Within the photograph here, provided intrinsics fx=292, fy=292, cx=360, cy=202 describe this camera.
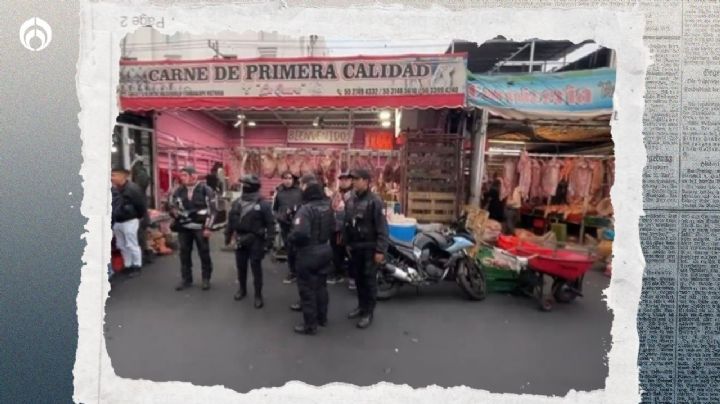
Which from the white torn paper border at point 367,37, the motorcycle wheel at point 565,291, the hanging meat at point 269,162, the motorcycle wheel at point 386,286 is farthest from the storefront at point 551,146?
the hanging meat at point 269,162

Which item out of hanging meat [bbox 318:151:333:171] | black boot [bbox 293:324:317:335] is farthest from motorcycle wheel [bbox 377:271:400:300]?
hanging meat [bbox 318:151:333:171]

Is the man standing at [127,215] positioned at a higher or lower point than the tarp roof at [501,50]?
lower

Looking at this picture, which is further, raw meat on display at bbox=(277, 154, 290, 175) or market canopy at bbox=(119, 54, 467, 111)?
raw meat on display at bbox=(277, 154, 290, 175)

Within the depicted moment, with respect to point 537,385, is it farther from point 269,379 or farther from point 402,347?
point 269,379

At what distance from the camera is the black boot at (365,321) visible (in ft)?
6.32

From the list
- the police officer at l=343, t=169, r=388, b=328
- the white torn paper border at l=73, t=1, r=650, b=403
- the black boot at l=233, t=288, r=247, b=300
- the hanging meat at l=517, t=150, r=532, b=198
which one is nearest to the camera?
the white torn paper border at l=73, t=1, r=650, b=403

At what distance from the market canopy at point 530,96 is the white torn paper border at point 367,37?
51 cm

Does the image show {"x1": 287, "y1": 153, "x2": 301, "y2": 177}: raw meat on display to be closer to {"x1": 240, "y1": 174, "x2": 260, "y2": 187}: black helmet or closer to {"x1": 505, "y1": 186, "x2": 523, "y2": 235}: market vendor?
{"x1": 240, "y1": 174, "x2": 260, "y2": 187}: black helmet

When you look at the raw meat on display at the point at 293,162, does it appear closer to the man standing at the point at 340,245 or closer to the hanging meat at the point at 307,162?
the hanging meat at the point at 307,162

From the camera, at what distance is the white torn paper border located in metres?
1.21

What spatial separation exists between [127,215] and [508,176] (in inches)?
141

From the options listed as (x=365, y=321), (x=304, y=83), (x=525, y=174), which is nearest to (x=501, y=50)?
(x=304, y=83)

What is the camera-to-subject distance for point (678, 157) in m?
1.24

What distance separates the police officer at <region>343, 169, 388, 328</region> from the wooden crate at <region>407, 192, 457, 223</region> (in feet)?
2.63
